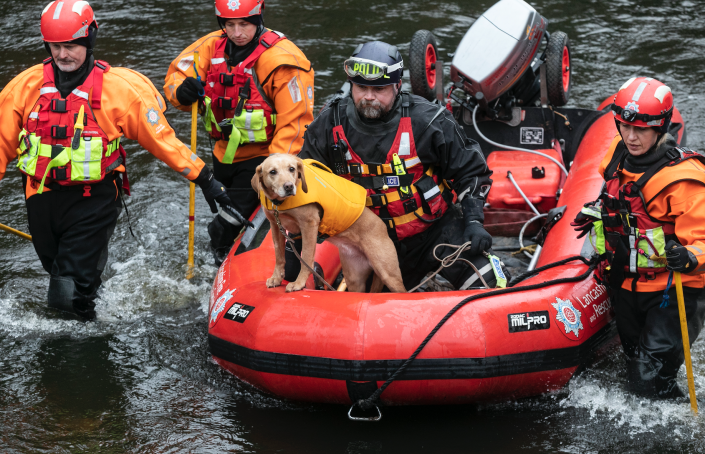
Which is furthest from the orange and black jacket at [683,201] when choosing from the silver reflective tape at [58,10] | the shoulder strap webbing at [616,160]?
the silver reflective tape at [58,10]

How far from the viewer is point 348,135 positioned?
12.9ft

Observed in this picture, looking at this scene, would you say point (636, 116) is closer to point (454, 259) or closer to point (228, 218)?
point (454, 259)

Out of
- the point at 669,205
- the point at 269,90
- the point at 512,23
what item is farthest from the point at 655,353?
the point at 512,23

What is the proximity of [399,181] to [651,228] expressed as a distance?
48.9 inches

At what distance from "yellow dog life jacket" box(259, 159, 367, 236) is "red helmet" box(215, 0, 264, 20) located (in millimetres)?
1290

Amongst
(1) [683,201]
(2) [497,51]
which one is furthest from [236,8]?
(1) [683,201]

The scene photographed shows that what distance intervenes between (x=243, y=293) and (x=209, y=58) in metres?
1.82

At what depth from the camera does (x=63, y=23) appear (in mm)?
3889

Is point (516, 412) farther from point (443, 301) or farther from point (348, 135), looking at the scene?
point (348, 135)

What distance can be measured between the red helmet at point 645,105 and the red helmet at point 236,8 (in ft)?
7.59

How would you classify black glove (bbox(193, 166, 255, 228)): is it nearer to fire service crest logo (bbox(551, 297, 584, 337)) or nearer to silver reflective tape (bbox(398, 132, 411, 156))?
silver reflective tape (bbox(398, 132, 411, 156))

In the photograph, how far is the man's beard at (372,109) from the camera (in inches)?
148

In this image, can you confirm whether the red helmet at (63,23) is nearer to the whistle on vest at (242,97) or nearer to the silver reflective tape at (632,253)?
the whistle on vest at (242,97)

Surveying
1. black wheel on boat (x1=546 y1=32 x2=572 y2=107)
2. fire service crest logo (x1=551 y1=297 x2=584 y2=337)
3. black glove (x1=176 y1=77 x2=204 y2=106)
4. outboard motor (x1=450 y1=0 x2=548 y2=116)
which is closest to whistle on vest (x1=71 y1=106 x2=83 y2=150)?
black glove (x1=176 y1=77 x2=204 y2=106)
